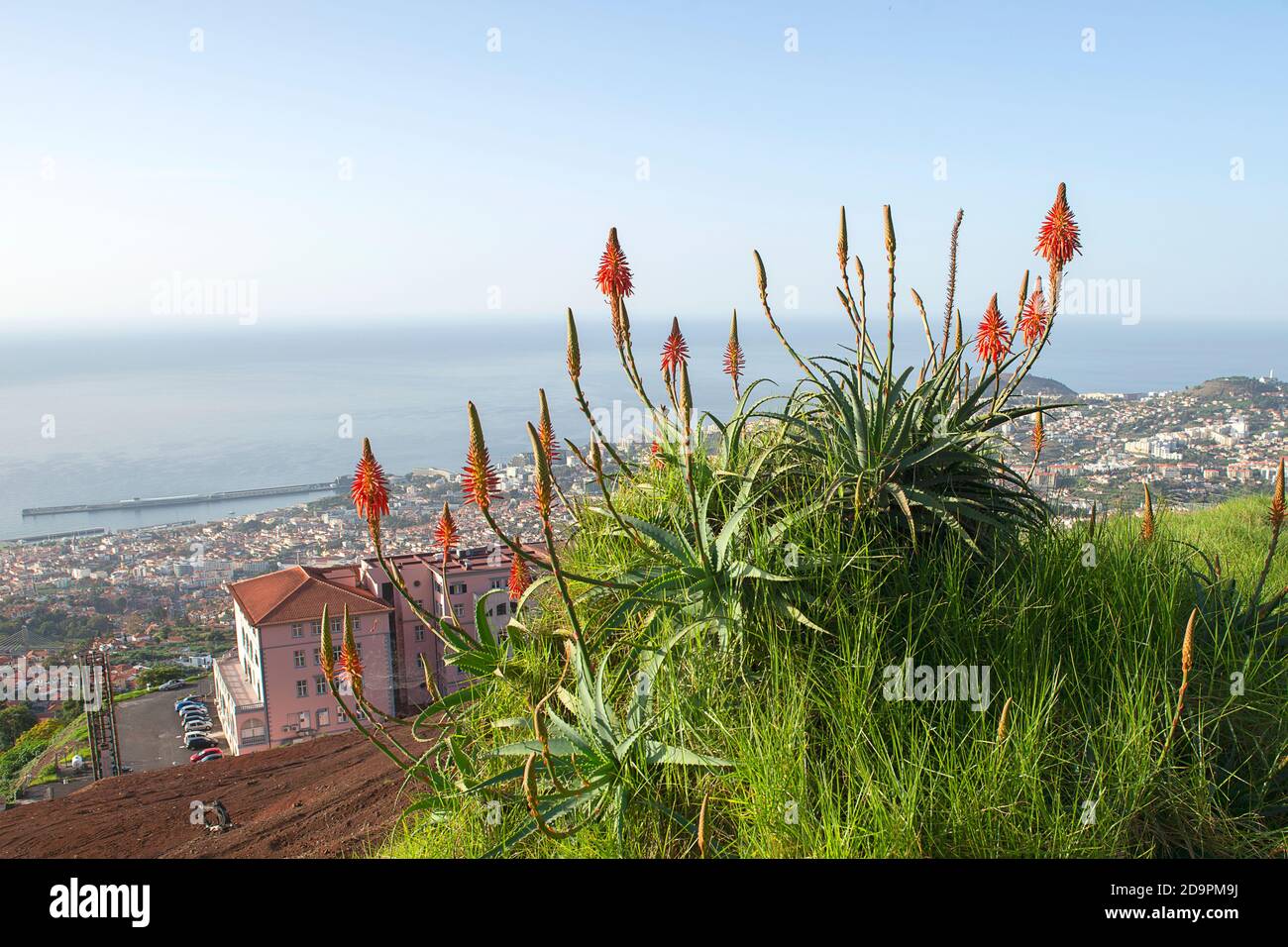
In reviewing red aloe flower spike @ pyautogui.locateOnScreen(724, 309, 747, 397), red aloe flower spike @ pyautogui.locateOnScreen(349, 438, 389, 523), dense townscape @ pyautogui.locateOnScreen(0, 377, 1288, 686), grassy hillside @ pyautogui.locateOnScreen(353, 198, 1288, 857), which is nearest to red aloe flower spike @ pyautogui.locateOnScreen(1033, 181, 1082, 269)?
grassy hillside @ pyautogui.locateOnScreen(353, 198, 1288, 857)

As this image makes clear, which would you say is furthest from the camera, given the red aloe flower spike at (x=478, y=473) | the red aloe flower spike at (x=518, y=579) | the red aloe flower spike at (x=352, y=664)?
the red aloe flower spike at (x=518, y=579)

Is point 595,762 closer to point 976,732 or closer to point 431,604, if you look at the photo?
point 976,732

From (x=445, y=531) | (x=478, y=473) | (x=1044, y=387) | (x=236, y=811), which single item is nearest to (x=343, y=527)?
(x=236, y=811)

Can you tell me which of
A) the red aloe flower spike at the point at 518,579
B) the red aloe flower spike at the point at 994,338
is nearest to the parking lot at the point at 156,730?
the red aloe flower spike at the point at 518,579

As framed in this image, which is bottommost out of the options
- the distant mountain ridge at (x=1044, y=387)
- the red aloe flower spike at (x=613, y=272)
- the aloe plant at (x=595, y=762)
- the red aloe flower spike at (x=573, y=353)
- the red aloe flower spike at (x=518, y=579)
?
the aloe plant at (x=595, y=762)

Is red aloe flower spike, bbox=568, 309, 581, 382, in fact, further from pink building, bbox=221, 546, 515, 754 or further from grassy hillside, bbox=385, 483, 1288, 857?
pink building, bbox=221, 546, 515, 754

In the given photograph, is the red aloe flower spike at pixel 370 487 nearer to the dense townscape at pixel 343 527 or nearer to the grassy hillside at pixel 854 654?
the grassy hillside at pixel 854 654
